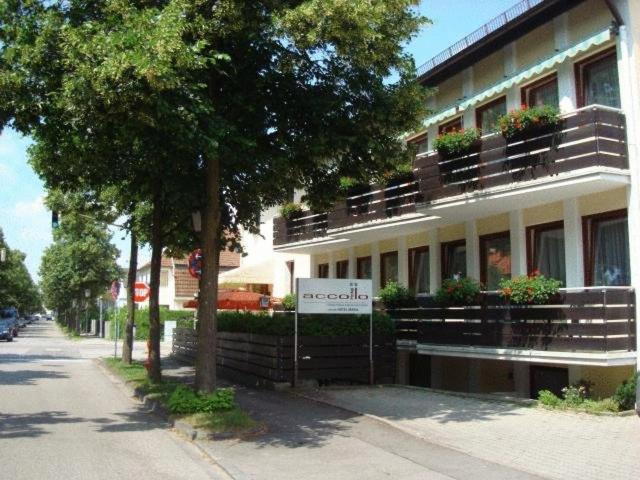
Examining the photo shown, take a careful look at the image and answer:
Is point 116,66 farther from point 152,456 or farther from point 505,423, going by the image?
point 505,423

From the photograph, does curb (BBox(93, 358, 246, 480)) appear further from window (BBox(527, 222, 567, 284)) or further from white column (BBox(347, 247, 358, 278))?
white column (BBox(347, 247, 358, 278))

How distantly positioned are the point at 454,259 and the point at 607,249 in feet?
16.8

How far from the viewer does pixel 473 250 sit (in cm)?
1658

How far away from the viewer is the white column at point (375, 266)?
20969 millimetres

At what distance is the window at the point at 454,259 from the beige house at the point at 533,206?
1.5 inches

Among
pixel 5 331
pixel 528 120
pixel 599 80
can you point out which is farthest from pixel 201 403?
pixel 5 331

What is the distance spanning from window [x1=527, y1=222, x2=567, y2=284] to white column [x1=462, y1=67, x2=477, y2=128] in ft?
11.8

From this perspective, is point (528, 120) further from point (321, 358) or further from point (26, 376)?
point (26, 376)

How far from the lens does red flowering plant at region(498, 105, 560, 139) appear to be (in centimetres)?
1254

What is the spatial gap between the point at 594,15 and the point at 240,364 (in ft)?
37.0

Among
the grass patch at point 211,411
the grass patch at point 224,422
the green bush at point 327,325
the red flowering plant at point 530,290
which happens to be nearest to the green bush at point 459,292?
the red flowering plant at point 530,290

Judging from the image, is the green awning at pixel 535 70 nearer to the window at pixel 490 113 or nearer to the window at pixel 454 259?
the window at pixel 490 113

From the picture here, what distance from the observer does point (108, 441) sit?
9.73m

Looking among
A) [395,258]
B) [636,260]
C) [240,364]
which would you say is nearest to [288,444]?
[636,260]
